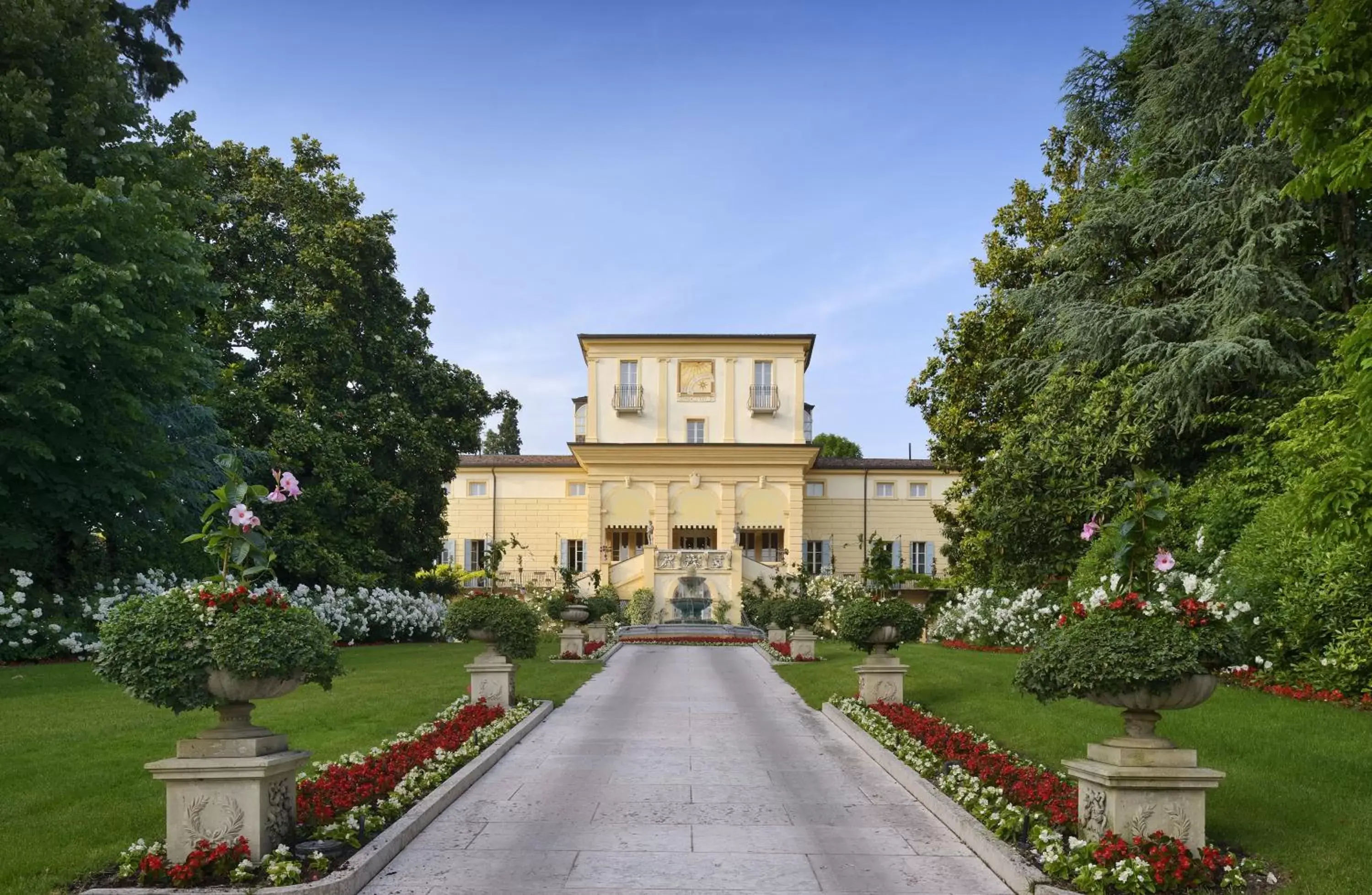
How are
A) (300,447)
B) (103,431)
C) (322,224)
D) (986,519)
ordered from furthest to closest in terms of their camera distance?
(322,224) → (300,447) → (986,519) → (103,431)

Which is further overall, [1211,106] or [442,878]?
[1211,106]

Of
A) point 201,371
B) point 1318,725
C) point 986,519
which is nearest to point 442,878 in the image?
point 1318,725

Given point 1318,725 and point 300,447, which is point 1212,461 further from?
point 300,447

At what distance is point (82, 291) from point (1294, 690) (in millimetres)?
20008

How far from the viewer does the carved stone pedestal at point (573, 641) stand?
23.1m

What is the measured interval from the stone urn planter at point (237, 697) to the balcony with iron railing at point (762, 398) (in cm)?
4212

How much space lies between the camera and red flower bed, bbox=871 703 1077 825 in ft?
23.4

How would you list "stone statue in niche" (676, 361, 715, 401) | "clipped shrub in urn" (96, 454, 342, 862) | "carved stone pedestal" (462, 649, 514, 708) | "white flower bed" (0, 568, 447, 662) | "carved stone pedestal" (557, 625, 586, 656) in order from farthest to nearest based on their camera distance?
"stone statue in niche" (676, 361, 715, 401), "carved stone pedestal" (557, 625, 586, 656), "white flower bed" (0, 568, 447, 662), "carved stone pedestal" (462, 649, 514, 708), "clipped shrub in urn" (96, 454, 342, 862)

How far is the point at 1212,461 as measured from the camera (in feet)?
64.9

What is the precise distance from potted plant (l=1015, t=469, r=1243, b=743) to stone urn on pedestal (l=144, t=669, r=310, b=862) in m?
5.06

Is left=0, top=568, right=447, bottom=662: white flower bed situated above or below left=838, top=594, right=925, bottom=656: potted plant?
below

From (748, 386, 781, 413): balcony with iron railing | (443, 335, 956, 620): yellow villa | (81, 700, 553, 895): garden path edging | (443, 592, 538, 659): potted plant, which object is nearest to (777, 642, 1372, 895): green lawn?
(443, 592, 538, 659): potted plant

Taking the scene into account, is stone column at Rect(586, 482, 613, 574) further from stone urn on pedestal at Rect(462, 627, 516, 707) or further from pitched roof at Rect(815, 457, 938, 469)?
stone urn on pedestal at Rect(462, 627, 516, 707)

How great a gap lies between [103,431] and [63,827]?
13.1 meters
